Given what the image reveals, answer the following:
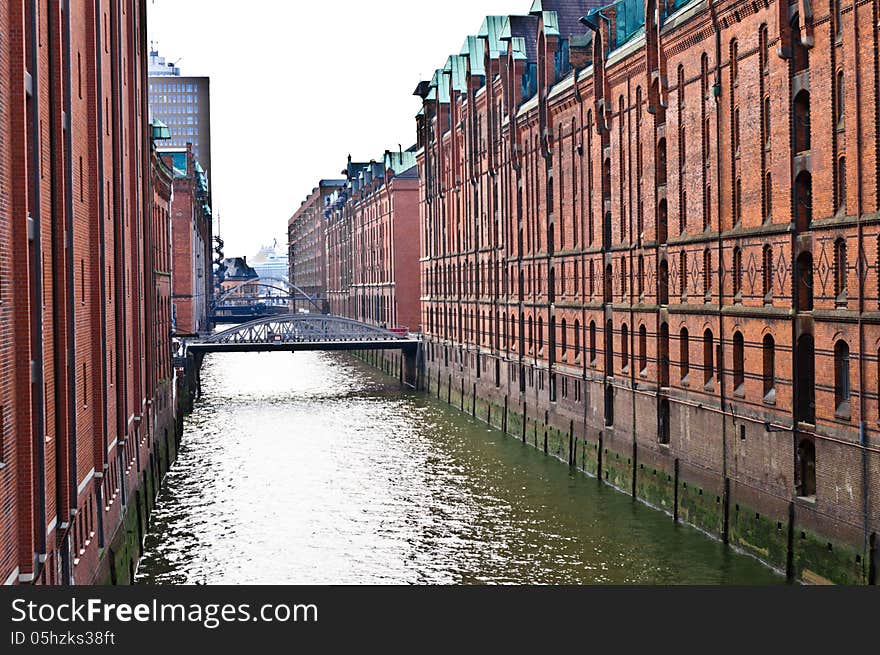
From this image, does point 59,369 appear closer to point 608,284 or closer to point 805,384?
point 805,384

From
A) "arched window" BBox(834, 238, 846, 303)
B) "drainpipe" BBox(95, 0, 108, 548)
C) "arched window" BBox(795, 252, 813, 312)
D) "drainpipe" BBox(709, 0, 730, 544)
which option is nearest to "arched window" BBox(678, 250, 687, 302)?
"drainpipe" BBox(709, 0, 730, 544)

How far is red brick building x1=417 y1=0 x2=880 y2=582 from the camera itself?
2316 centimetres

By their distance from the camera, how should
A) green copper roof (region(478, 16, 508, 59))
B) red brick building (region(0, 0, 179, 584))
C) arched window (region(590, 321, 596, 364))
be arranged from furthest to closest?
green copper roof (region(478, 16, 508, 59)), arched window (region(590, 321, 596, 364)), red brick building (region(0, 0, 179, 584))

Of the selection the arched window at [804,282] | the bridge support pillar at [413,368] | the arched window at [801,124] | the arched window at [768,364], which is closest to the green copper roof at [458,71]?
the bridge support pillar at [413,368]

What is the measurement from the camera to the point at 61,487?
58.2 ft

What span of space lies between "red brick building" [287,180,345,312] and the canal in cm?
8655

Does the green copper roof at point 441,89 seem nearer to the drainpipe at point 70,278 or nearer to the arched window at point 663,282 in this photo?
the arched window at point 663,282

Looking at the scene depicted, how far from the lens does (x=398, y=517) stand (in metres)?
33.4

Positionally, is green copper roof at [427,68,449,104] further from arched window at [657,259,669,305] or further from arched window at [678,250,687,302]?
arched window at [678,250,687,302]

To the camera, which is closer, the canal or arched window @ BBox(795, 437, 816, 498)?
arched window @ BBox(795, 437, 816, 498)

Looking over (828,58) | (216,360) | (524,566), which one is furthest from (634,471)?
(216,360)

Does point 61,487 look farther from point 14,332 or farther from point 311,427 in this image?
point 311,427

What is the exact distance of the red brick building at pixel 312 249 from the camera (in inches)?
5689

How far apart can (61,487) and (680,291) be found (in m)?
19.2
